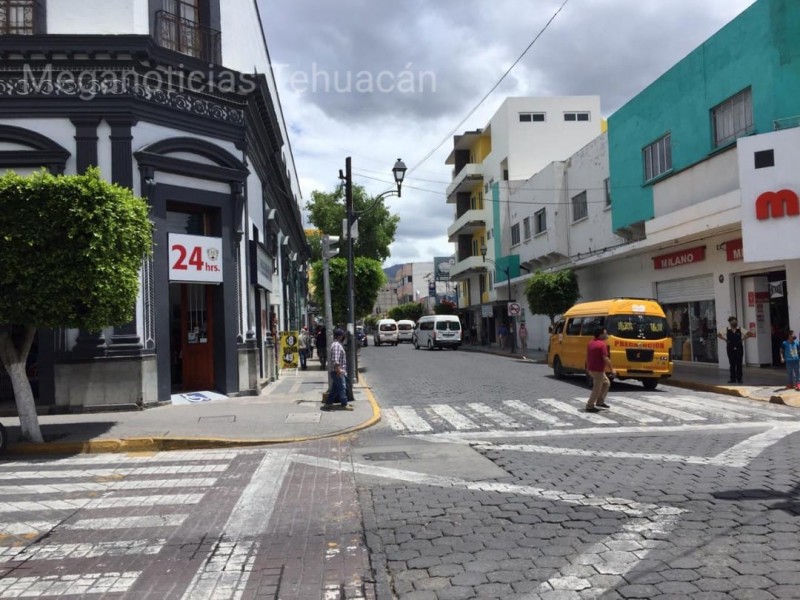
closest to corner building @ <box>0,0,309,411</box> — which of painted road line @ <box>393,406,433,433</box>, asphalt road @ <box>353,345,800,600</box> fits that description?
painted road line @ <box>393,406,433,433</box>

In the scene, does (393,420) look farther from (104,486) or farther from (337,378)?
(104,486)

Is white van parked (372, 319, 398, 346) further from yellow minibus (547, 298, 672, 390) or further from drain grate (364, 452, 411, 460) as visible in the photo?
drain grate (364, 452, 411, 460)

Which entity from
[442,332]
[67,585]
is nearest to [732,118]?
[67,585]

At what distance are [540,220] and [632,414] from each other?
25.2m

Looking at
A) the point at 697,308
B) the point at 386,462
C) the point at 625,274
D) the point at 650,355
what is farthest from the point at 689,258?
the point at 386,462

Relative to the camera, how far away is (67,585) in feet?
14.8

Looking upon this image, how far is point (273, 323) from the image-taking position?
929 inches

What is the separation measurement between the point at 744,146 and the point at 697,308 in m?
6.94

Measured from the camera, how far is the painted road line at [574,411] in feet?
38.4

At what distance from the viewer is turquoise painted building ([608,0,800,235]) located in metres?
16.5

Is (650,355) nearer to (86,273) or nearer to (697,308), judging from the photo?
(697,308)

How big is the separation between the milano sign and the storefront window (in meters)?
4.88

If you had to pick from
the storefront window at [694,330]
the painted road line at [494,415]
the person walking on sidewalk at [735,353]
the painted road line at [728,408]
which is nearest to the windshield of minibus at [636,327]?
the person walking on sidewalk at [735,353]

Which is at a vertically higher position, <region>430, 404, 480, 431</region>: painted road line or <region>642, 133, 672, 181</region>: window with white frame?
<region>642, 133, 672, 181</region>: window with white frame
